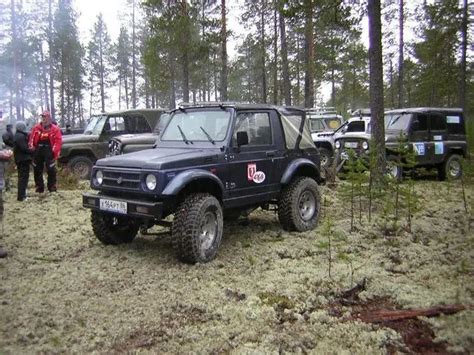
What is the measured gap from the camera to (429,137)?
11.9m

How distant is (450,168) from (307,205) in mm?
7327

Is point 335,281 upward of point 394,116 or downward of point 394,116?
downward

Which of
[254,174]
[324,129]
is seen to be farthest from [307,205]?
[324,129]

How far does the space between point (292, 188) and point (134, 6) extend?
3982 centimetres

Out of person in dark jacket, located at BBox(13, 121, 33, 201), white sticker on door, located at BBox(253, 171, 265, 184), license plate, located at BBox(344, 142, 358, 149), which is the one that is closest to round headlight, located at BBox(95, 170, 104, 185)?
white sticker on door, located at BBox(253, 171, 265, 184)

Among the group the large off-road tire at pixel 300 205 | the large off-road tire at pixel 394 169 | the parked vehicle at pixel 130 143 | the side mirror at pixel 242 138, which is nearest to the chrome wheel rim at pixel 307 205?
the large off-road tire at pixel 300 205

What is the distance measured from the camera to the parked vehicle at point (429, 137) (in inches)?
454

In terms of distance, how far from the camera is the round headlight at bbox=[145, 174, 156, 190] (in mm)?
4945

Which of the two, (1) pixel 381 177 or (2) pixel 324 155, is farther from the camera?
(2) pixel 324 155

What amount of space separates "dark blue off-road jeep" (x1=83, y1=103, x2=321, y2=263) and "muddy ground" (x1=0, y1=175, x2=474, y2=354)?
0.39 meters

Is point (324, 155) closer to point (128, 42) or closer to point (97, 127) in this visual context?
point (97, 127)

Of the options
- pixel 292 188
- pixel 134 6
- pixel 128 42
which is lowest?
pixel 292 188

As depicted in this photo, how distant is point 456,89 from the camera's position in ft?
87.4

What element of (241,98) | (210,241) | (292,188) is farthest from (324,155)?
(241,98)
